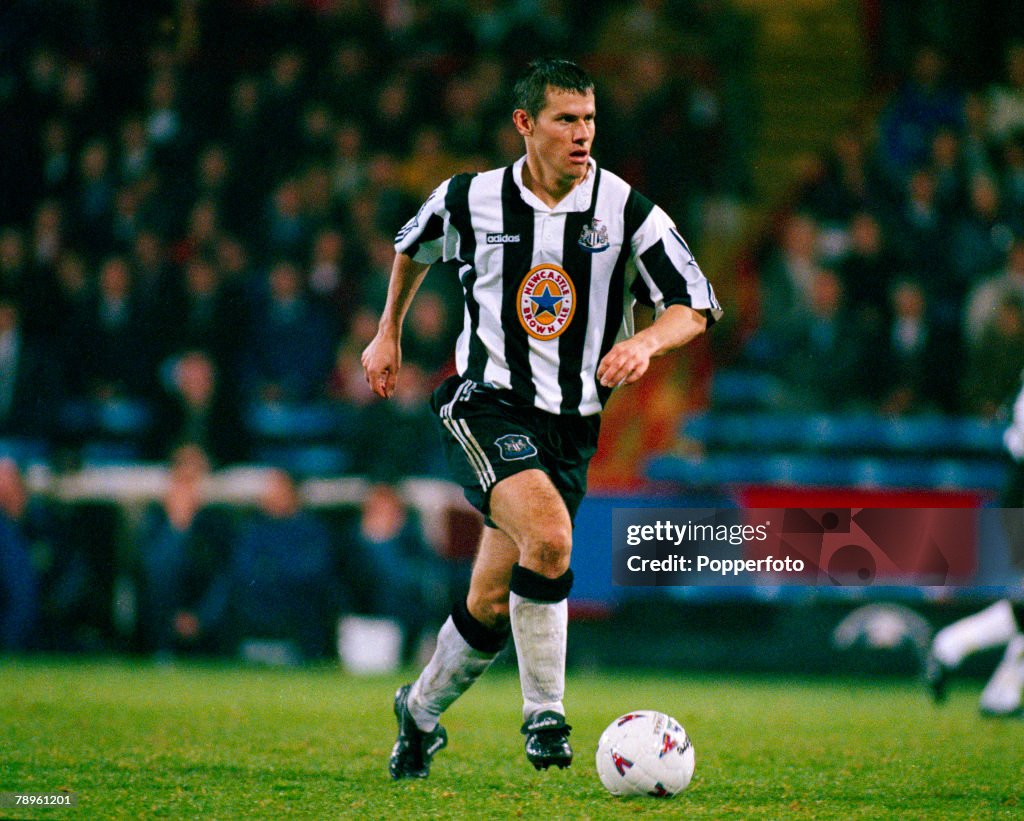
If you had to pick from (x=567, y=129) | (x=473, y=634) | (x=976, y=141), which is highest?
(x=976, y=141)

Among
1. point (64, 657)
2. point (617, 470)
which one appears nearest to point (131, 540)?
point (64, 657)

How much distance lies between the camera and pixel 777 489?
30.6 feet

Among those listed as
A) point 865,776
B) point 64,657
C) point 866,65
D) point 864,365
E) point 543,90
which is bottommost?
point 64,657

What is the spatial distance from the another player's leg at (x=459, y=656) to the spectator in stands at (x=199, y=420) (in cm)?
553

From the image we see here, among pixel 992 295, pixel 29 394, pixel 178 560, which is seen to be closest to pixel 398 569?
pixel 178 560

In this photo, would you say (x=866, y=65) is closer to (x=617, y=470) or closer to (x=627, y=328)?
(x=617, y=470)

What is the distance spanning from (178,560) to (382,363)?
203 inches

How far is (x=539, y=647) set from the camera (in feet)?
14.2

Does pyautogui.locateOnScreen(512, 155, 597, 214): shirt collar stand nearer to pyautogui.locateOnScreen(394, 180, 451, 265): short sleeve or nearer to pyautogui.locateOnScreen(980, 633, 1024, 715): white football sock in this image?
pyautogui.locateOnScreen(394, 180, 451, 265): short sleeve

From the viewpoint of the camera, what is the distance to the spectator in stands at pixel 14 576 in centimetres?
943

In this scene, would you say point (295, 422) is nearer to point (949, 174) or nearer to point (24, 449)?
point (24, 449)

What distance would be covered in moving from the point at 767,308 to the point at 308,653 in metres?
4.18

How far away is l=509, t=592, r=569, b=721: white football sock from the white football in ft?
0.65

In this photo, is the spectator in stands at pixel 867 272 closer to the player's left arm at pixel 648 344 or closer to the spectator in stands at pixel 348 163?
the spectator in stands at pixel 348 163
